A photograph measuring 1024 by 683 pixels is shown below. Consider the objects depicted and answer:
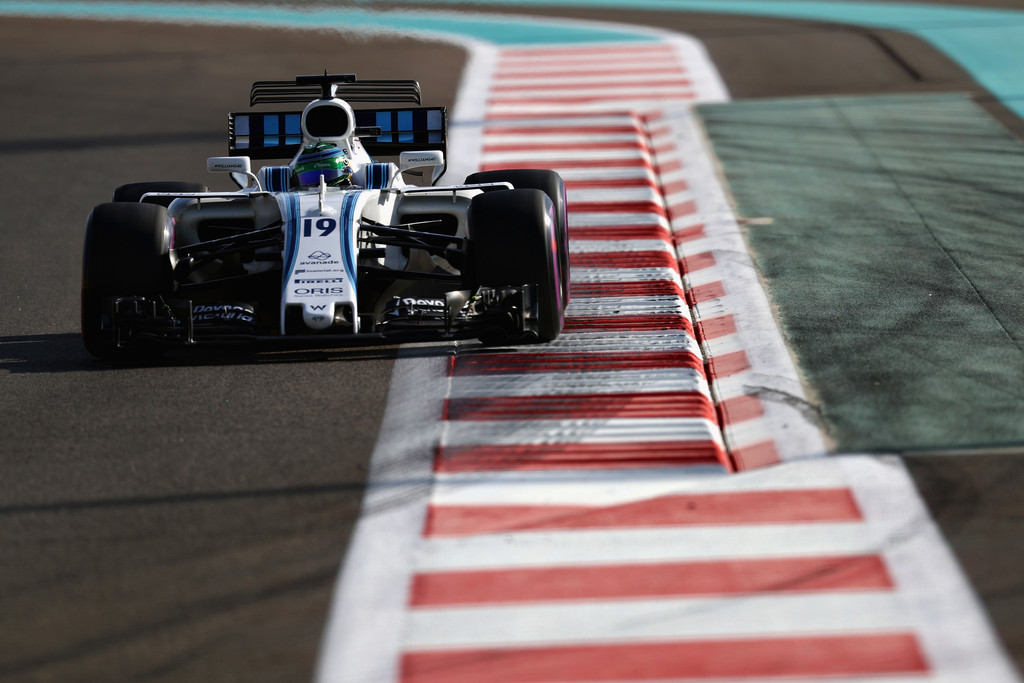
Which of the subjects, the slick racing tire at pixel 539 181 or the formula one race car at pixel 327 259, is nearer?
the formula one race car at pixel 327 259

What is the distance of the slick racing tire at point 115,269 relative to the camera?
25.8ft

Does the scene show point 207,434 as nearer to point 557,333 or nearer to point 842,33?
point 557,333

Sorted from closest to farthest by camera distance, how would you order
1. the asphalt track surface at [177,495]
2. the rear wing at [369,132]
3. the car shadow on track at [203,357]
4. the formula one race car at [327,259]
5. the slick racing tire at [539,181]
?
1. the asphalt track surface at [177,495]
2. the formula one race car at [327,259]
3. the car shadow on track at [203,357]
4. the slick racing tire at [539,181]
5. the rear wing at [369,132]

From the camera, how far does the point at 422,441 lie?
22.5 feet

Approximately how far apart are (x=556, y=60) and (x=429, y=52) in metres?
2.08

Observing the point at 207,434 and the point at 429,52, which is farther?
the point at 429,52

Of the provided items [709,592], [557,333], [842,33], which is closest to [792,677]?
[709,592]

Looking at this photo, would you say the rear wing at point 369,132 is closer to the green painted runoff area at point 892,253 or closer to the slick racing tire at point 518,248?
the slick racing tire at point 518,248

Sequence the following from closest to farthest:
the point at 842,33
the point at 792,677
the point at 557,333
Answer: the point at 792,677
the point at 557,333
the point at 842,33

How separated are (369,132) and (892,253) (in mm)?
4001

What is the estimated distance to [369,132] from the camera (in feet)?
33.2

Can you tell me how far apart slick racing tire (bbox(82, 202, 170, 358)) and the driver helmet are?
1.34m

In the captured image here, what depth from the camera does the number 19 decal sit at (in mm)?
7914

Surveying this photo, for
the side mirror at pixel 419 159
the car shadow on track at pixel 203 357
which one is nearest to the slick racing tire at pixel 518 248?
the car shadow on track at pixel 203 357
